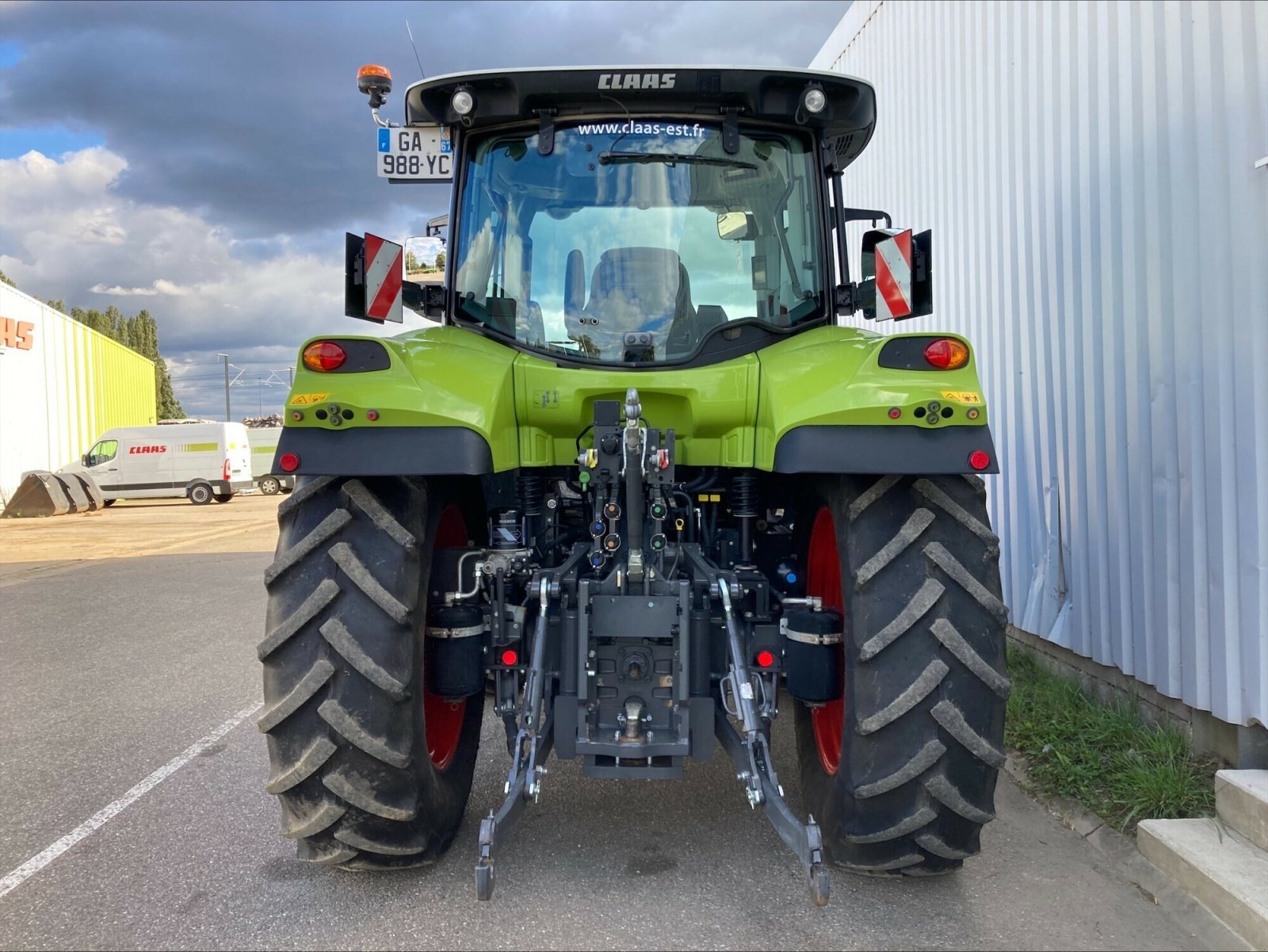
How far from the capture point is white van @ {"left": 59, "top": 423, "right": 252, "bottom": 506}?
27375 millimetres

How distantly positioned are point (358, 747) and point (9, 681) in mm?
5111

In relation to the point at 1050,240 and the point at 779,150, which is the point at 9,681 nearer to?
the point at 779,150

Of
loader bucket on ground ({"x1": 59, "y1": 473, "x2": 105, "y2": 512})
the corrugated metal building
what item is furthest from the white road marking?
loader bucket on ground ({"x1": 59, "y1": 473, "x2": 105, "y2": 512})

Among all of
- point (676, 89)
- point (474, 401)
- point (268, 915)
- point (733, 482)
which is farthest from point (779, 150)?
point (268, 915)

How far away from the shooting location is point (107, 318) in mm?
71688

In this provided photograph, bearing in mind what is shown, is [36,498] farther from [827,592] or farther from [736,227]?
[827,592]

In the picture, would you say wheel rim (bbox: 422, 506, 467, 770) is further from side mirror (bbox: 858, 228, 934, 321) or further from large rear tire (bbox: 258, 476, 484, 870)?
side mirror (bbox: 858, 228, 934, 321)

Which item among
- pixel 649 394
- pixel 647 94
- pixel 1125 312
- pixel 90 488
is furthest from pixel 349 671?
pixel 90 488

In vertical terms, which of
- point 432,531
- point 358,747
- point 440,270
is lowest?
point 358,747

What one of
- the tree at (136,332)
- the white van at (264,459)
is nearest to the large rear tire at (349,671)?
the white van at (264,459)

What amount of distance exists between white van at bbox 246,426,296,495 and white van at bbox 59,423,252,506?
3.59m

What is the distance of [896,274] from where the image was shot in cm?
375

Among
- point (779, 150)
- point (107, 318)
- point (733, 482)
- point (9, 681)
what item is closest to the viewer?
point (733, 482)

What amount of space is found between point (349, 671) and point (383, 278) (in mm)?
1679
